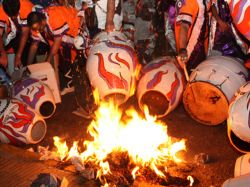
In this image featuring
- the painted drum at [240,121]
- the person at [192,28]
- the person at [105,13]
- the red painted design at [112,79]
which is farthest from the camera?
the person at [105,13]

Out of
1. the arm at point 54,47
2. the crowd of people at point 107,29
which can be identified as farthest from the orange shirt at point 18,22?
the arm at point 54,47

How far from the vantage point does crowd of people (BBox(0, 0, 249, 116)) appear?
580cm

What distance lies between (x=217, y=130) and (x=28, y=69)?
290 cm

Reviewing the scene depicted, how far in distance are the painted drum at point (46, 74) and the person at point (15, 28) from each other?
0.58m

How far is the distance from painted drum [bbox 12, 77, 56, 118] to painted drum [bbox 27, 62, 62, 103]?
0.77 feet

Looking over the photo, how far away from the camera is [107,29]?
598cm

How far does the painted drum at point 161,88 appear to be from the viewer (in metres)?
5.38

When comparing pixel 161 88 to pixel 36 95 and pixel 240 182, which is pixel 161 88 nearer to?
pixel 36 95

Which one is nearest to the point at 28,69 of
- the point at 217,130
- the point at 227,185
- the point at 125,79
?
the point at 125,79

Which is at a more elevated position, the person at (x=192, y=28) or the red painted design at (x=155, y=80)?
the person at (x=192, y=28)

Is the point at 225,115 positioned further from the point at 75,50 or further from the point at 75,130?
the point at 75,50

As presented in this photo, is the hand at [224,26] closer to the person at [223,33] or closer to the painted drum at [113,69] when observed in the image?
the person at [223,33]

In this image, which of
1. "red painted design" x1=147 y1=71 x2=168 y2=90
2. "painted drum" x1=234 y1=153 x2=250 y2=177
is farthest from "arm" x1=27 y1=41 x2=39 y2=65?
"painted drum" x1=234 y1=153 x2=250 y2=177

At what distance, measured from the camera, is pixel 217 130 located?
5.40 metres
